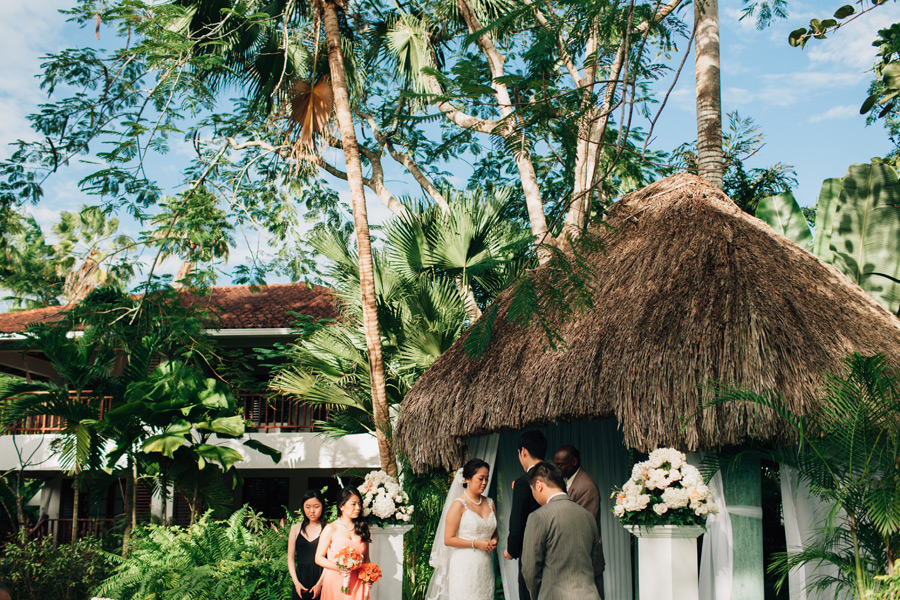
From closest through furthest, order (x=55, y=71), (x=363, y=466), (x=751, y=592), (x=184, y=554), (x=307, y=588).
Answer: (x=751, y=592) → (x=307, y=588) → (x=184, y=554) → (x=55, y=71) → (x=363, y=466)

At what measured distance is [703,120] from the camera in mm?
10500

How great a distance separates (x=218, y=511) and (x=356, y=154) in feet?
19.3

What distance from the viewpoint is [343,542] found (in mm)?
6328

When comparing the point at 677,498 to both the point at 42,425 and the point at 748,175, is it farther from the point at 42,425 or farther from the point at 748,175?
the point at 42,425

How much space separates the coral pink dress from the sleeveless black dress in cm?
31

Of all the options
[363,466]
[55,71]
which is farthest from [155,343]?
[363,466]

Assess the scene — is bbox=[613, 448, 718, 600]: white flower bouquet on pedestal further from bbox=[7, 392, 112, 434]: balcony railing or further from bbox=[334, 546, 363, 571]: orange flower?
bbox=[7, 392, 112, 434]: balcony railing

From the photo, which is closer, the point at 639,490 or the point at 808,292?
the point at 639,490

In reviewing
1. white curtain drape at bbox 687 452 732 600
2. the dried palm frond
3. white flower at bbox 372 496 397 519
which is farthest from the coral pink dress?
the dried palm frond

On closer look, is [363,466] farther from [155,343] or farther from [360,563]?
[360,563]

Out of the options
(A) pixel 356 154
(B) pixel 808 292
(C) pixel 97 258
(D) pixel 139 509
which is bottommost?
(D) pixel 139 509

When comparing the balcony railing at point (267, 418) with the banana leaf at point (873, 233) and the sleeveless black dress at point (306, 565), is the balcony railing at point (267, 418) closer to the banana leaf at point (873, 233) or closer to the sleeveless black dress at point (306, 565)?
the sleeveless black dress at point (306, 565)

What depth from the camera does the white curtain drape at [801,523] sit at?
6.10 meters

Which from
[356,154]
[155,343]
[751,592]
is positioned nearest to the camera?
[751,592]
